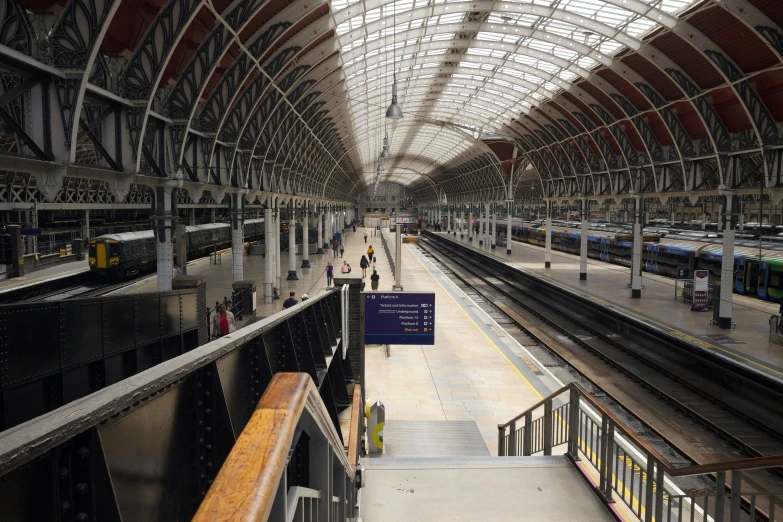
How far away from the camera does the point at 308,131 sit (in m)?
35.0

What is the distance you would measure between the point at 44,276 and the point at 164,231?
610 inches

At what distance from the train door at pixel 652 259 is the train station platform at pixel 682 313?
42 centimetres

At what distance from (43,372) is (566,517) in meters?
4.58

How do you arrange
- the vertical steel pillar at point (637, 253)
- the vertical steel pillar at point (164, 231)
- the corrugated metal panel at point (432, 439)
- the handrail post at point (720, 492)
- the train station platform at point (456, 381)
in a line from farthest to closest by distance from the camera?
the vertical steel pillar at point (637, 253), the vertical steel pillar at point (164, 231), the train station platform at point (456, 381), the corrugated metal panel at point (432, 439), the handrail post at point (720, 492)

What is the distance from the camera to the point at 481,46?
2859 centimetres

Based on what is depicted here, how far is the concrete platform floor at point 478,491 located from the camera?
4961mm

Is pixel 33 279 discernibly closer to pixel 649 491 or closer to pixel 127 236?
pixel 127 236

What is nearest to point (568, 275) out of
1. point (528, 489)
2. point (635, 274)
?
point (635, 274)

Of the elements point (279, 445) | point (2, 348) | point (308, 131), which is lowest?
point (2, 348)

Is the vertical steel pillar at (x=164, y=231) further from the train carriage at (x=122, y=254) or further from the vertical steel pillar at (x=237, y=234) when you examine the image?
the train carriage at (x=122, y=254)

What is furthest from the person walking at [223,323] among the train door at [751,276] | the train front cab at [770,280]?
the train door at [751,276]

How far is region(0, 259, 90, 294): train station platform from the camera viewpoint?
2246 cm

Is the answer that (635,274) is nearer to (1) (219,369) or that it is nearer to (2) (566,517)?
(2) (566,517)

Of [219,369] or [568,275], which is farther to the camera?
[568,275]
